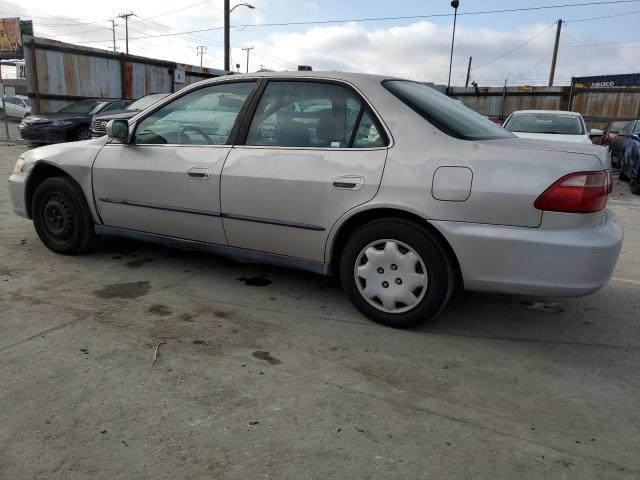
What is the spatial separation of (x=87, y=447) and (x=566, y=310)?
10.3ft

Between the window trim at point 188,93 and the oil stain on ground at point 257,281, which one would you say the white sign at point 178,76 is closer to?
the window trim at point 188,93

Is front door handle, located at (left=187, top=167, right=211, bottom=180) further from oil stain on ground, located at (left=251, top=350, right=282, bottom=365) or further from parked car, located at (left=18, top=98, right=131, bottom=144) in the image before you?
parked car, located at (left=18, top=98, right=131, bottom=144)

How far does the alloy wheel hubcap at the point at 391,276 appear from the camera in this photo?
10.1ft

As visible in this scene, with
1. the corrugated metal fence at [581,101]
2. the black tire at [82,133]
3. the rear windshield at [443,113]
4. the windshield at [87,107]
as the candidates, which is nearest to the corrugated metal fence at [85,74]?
the windshield at [87,107]

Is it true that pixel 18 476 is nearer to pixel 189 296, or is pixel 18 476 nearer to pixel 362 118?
pixel 189 296

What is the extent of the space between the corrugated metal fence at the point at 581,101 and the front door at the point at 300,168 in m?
20.3

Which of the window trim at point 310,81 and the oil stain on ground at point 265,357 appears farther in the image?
the window trim at point 310,81

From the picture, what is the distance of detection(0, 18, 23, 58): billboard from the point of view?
93.9ft

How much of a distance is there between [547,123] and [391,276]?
7538 mm

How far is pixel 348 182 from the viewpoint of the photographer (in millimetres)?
3164

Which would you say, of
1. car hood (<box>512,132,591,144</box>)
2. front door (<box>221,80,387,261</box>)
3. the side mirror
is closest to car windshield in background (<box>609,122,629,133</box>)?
car hood (<box>512,132,591,144</box>)

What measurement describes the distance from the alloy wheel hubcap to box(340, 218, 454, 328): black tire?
1 cm

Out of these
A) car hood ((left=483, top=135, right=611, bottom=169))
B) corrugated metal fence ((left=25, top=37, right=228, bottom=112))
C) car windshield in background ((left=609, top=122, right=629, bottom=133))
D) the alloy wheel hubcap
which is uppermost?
corrugated metal fence ((left=25, top=37, right=228, bottom=112))

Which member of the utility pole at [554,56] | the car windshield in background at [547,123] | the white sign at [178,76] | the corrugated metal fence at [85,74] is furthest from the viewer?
the utility pole at [554,56]
